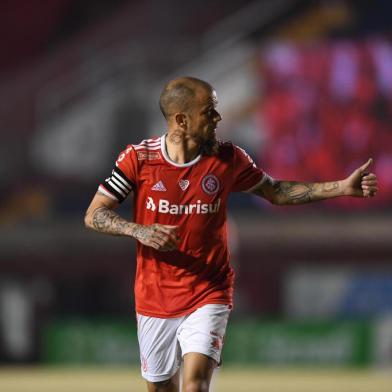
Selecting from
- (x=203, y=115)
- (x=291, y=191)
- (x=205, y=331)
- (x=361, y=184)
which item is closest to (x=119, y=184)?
(x=203, y=115)

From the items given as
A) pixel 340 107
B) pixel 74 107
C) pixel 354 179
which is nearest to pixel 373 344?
pixel 340 107

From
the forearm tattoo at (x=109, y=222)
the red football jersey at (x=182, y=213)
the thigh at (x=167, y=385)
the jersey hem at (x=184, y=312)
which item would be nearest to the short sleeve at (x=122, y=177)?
the red football jersey at (x=182, y=213)

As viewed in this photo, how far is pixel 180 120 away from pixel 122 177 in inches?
20.4

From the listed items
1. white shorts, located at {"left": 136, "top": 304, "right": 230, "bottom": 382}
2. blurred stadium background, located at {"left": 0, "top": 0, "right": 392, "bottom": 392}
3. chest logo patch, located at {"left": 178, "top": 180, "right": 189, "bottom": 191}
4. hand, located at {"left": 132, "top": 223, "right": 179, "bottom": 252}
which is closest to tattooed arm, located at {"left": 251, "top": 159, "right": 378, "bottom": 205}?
chest logo patch, located at {"left": 178, "top": 180, "right": 189, "bottom": 191}

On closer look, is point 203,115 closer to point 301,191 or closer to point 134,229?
point 134,229

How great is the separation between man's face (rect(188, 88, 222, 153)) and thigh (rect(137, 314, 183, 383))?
4.01ft

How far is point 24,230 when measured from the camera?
20.7 m

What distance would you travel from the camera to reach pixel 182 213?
23.4 feet

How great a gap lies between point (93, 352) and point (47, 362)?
84 centimetres

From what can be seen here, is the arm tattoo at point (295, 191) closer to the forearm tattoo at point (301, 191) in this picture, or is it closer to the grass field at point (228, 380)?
the forearm tattoo at point (301, 191)

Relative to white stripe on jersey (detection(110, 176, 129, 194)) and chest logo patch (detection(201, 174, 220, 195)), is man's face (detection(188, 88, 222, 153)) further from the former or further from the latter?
white stripe on jersey (detection(110, 176, 129, 194))

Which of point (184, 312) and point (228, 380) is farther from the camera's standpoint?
point (228, 380)

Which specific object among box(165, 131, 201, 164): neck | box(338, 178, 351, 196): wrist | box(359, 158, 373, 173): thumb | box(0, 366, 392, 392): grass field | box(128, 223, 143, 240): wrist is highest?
box(165, 131, 201, 164): neck

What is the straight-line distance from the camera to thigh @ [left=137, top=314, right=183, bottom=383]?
23.9ft
